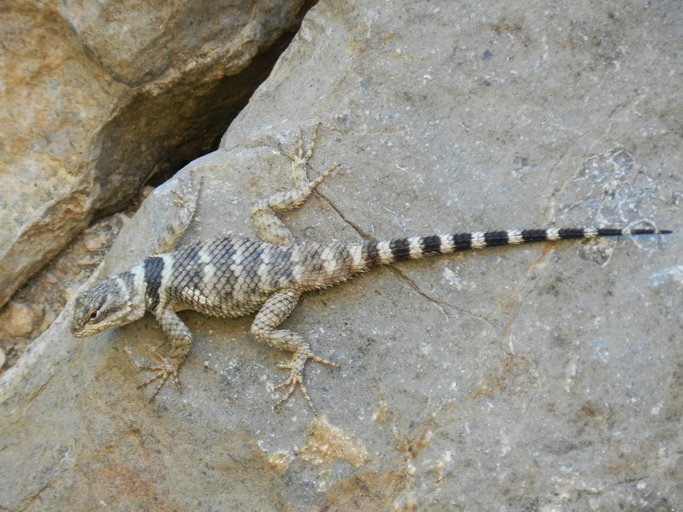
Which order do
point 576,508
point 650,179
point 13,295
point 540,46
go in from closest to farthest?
point 576,508
point 650,179
point 540,46
point 13,295

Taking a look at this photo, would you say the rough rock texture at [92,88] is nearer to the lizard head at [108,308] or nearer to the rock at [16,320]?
the rock at [16,320]

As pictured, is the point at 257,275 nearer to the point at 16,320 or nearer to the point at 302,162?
the point at 302,162

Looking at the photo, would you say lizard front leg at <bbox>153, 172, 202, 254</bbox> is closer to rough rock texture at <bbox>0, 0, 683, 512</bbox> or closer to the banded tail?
rough rock texture at <bbox>0, 0, 683, 512</bbox>

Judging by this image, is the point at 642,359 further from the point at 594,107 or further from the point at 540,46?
the point at 540,46

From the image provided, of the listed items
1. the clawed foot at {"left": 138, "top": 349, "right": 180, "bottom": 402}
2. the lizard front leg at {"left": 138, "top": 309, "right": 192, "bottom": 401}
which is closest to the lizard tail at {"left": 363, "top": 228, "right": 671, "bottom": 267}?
the lizard front leg at {"left": 138, "top": 309, "right": 192, "bottom": 401}

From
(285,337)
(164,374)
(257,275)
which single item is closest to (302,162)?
(257,275)

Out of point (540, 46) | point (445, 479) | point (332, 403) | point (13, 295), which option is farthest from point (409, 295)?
point (13, 295)

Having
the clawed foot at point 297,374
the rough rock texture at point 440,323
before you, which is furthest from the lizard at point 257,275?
the rough rock texture at point 440,323
